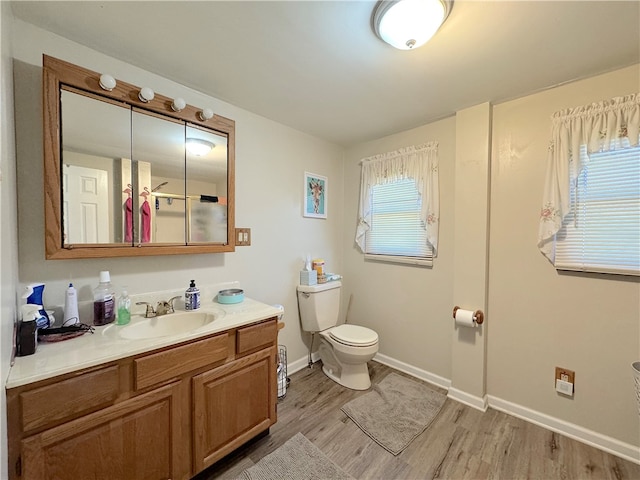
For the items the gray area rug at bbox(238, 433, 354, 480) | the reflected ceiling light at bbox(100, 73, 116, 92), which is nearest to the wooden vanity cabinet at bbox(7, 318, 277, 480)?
the gray area rug at bbox(238, 433, 354, 480)

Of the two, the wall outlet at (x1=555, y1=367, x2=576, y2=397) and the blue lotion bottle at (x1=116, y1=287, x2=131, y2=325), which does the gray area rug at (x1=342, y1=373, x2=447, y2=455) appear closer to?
the wall outlet at (x1=555, y1=367, x2=576, y2=397)

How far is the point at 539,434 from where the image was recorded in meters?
→ 1.68

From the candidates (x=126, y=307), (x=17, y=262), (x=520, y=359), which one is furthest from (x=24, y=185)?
(x=520, y=359)

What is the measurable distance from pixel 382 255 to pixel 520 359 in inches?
50.3

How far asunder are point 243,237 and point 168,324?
0.77m

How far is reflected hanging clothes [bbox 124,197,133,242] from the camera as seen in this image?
4.73 feet

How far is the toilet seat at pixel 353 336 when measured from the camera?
209 cm

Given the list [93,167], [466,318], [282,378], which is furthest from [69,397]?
[466,318]

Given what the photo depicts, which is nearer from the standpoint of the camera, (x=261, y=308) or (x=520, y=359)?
(x=261, y=308)

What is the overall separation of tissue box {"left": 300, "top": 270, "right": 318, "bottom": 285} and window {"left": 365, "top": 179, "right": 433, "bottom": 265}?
2.10 ft

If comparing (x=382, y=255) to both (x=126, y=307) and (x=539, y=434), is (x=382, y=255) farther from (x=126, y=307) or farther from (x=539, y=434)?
(x=126, y=307)

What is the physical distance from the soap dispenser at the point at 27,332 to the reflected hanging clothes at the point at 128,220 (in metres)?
0.50

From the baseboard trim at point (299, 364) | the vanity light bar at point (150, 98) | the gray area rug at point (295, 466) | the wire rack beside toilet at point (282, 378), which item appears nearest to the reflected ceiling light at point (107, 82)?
the vanity light bar at point (150, 98)

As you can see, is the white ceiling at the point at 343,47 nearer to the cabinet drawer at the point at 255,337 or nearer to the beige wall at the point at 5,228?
the beige wall at the point at 5,228
